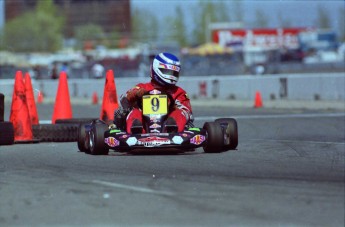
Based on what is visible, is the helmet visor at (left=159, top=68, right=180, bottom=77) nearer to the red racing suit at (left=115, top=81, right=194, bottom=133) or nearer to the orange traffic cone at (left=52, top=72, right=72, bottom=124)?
the red racing suit at (left=115, top=81, right=194, bottom=133)

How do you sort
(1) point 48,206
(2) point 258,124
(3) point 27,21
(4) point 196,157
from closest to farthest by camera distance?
(1) point 48,206
(4) point 196,157
(2) point 258,124
(3) point 27,21

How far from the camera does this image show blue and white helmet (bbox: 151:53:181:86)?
1171 centimetres

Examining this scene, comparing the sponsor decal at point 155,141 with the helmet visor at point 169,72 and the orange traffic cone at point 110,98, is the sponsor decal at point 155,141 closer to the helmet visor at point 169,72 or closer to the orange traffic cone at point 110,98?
the helmet visor at point 169,72

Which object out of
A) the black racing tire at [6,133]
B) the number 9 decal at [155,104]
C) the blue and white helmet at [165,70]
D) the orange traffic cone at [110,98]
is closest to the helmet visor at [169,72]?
the blue and white helmet at [165,70]

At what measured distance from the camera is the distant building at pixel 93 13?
6068 inches

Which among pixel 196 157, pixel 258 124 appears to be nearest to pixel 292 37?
pixel 258 124

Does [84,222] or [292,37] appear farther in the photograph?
[292,37]

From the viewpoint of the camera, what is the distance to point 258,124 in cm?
1817

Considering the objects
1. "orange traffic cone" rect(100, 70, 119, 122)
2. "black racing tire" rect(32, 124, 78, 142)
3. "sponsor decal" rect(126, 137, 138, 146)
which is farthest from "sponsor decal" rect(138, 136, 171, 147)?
"orange traffic cone" rect(100, 70, 119, 122)

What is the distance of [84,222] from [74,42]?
154889 mm

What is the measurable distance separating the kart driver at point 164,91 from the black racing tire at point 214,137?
342 millimetres

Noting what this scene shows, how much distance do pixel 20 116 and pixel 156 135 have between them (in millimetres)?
3524

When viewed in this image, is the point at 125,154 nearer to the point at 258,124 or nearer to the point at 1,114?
the point at 1,114

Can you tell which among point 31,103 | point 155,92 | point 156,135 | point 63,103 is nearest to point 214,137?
point 156,135
